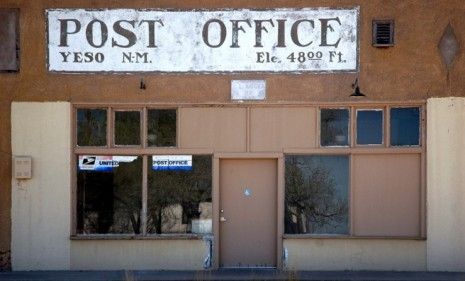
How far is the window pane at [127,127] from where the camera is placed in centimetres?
1275

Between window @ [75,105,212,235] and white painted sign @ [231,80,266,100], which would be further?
window @ [75,105,212,235]

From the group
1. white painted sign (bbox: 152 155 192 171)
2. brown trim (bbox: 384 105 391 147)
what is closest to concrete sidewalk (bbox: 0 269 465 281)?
white painted sign (bbox: 152 155 192 171)

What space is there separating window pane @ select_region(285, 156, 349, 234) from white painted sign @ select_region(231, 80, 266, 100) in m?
1.28

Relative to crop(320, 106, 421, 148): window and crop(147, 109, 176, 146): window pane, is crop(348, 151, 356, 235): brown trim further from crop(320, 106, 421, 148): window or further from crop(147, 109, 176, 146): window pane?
crop(147, 109, 176, 146): window pane

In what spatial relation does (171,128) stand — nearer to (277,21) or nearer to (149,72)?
(149,72)

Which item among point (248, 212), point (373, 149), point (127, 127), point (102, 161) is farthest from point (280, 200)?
point (102, 161)

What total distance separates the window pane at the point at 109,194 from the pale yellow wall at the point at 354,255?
3.01 metres

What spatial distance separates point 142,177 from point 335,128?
11.9ft

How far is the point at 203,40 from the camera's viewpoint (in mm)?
12641

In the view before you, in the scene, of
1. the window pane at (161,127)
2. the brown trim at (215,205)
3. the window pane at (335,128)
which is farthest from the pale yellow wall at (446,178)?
the window pane at (161,127)

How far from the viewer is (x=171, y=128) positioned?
41.9 feet

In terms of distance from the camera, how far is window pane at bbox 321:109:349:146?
12680 mm

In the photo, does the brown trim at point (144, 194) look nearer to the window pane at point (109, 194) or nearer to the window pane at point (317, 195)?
the window pane at point (109, 194)

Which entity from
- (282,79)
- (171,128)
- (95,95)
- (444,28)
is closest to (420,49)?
(444,28)
